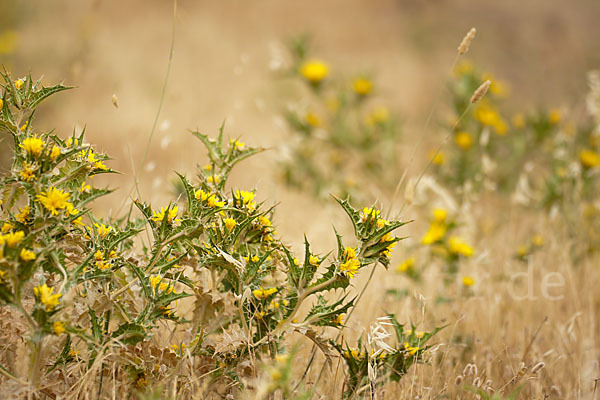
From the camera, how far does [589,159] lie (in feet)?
8.69

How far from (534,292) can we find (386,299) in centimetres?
70

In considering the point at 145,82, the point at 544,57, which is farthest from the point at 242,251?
the point at 544,57

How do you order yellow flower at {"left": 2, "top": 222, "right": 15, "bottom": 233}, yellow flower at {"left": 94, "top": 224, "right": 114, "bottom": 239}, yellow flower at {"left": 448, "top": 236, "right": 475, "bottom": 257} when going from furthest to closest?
yellow flower at {"left": 448, "top": 236, "right": 475, "bottom": 257}, yellow flower at {"left": 94, "top": 224, "right": 114, "bottom": 239}, yellow flower at {"left": 2, "top": 222, "right": 15, "bottom": 233}

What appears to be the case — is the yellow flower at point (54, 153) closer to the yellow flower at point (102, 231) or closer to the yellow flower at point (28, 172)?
the yellow flower at point (28, 172)

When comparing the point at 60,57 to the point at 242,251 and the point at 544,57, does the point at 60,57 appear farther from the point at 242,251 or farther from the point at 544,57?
the point at 544,57

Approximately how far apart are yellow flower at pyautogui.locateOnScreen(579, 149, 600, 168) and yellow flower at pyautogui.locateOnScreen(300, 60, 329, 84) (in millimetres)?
1461

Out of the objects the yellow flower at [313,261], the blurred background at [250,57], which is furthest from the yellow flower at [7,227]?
the blurred background at [250,57]

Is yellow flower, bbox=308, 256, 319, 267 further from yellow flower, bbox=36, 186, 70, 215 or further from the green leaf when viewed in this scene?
the green leaf

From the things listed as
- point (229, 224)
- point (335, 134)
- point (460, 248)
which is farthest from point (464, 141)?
point (229, 224)

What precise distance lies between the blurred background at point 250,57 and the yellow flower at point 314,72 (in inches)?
8.8

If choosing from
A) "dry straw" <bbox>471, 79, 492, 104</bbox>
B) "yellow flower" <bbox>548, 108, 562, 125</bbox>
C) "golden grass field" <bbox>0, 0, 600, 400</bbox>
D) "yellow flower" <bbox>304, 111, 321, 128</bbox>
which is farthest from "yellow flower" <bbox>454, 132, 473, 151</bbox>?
"dry straw" <bbox>471, 79, 492, 104</bbox>

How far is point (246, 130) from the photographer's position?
426 cm

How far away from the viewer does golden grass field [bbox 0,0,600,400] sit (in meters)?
1.45

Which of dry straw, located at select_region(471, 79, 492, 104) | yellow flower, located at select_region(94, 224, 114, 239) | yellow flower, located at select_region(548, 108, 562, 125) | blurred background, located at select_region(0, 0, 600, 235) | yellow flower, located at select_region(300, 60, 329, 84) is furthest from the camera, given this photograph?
blurred background, located at select_region(0, 0, 600, 235)
